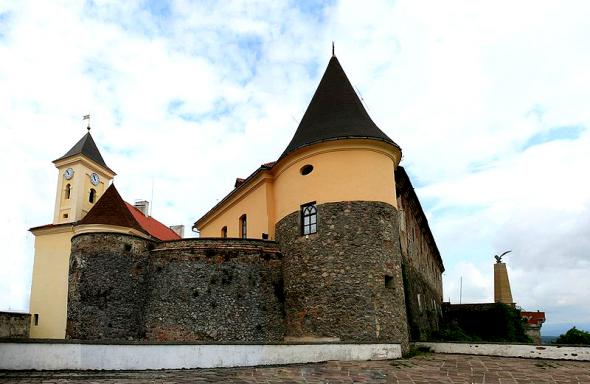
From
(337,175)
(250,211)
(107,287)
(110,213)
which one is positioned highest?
(337,175)

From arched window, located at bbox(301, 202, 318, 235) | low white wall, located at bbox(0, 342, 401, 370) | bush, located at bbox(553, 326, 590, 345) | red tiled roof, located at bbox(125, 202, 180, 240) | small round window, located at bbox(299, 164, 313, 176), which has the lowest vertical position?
bush, located at bbox(553, 326, 590, 345)

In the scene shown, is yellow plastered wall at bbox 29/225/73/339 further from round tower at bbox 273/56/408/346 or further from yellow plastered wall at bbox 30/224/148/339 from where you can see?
round tower at bbox 273/56/408/346

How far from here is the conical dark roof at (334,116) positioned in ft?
54.3

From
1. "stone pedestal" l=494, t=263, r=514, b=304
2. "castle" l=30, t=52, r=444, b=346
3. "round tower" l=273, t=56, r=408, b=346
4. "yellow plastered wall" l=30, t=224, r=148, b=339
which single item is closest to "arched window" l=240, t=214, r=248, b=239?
"castle" l=30, t=52, r=444, b=346

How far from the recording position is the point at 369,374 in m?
10.2

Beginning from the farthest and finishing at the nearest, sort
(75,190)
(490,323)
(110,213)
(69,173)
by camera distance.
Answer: (69,173), (75,190), (490,323), (110,213)

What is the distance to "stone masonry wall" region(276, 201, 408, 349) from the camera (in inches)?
577

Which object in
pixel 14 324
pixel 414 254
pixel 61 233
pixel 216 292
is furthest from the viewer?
pixel 61 233

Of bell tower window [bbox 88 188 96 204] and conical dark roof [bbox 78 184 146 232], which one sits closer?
conical dark roof [bbox 78 184 146 232]

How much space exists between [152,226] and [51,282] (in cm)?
758

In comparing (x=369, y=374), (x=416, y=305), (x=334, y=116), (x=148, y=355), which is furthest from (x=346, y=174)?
(x=148, y=355)

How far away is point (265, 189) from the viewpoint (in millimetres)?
19172

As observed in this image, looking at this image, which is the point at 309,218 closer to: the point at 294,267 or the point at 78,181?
the point at 294,267

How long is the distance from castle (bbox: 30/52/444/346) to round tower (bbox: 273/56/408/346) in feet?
0.12
